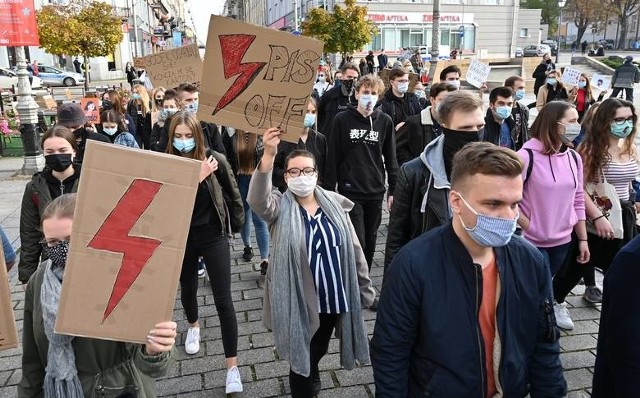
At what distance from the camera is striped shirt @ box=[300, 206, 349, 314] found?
3174 mm

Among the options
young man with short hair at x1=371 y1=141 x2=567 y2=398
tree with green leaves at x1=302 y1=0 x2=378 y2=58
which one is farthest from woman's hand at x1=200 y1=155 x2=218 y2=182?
tree with green leaves at x1=302 y1=0 x2=378 y2=58

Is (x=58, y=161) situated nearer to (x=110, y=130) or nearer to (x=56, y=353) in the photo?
(x=56, y=353)

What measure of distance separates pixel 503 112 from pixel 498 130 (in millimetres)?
270

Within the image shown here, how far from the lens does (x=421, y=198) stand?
10.9ft

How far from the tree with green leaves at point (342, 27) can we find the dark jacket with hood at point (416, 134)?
26.1 meters

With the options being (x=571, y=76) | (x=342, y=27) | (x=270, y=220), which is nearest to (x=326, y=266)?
(x=270, y=220)

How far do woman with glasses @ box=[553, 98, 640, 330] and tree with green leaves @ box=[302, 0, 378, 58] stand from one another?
27.4 metres

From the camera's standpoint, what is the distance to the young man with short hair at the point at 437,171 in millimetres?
3170

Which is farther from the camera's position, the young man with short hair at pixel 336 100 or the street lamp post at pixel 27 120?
the street lamp post at pixel 27 120

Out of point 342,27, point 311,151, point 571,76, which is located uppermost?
point 342,27

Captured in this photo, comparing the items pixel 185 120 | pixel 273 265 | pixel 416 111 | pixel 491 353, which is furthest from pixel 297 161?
pixel 416 111

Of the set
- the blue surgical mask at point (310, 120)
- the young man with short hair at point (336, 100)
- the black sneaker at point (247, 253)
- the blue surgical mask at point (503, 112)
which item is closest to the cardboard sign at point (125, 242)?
the blue surgical mask at point (310, 120)

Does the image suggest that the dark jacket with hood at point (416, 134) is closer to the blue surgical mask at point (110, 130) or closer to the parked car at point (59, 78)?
the blue surgical mask at point (110, 130)

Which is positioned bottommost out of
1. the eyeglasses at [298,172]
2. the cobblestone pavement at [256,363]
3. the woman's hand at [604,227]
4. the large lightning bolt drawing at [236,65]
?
the cobblestone pavement at [256,363]
